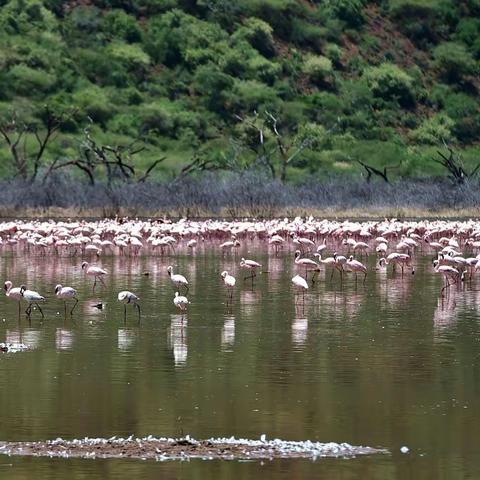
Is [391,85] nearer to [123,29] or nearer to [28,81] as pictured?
[123,29]

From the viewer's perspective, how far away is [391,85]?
2813 inches

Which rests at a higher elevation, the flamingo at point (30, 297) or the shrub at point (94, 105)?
the shrub at point (94, 105)

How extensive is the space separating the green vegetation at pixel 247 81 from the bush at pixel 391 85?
0.07 metres

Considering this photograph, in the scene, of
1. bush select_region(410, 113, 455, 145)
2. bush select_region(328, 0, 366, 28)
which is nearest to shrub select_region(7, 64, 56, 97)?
bush select_region(410, 113, 455, 145)

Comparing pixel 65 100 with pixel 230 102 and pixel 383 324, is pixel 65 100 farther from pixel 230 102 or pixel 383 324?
pixel 383 324

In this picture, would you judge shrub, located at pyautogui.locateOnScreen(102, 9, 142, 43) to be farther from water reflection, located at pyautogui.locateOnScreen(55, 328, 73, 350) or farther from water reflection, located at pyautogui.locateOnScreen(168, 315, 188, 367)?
water reflection, located at pyautogui.locateOnScreen(55, 328, 73, 350)

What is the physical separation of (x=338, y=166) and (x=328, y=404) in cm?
4928

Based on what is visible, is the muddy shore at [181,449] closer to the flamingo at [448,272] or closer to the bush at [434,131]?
the flamingo at [448,272]

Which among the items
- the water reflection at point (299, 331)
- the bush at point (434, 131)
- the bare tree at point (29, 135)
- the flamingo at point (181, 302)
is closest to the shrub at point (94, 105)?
the bare tree at point (29, 135)

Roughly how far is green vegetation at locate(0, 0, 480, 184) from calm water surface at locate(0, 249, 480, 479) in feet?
117

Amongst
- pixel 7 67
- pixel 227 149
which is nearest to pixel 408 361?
pixel 227 149

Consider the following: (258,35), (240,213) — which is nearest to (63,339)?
(240,213)

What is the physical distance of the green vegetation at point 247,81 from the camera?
61219mm

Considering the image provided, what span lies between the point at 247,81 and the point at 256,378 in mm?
56274
